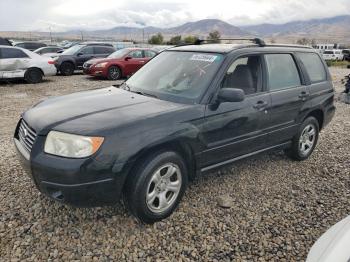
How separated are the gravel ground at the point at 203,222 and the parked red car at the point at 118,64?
919 cm

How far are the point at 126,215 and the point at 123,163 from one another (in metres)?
0.83

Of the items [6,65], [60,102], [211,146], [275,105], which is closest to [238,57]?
[275,105]

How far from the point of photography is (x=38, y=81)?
12.4 metres

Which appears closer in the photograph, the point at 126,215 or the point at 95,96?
the point at 126,215

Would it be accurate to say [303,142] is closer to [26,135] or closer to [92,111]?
[92,111]

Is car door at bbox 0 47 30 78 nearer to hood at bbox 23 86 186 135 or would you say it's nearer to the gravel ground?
the gravel ground

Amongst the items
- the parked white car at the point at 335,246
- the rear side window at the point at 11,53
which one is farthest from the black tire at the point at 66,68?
the parked white car at the point at 335,246

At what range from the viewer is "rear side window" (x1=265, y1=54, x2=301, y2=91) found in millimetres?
4137

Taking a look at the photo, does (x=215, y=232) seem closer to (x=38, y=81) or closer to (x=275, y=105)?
(x=275, y=105)

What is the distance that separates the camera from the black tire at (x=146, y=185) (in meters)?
2.91

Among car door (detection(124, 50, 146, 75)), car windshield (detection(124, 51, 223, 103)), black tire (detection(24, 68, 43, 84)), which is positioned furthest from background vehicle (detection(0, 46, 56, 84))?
car windshield (detection(124, 51, 223, 103))

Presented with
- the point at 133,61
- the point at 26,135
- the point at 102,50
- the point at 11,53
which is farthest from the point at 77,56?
the point at 26,135

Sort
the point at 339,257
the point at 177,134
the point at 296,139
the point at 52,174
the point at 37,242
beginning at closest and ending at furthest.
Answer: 1. the point at 339,257
2. the point at 52,174
3. the point at 37,242
4. the point at 177,134
5. the point at 296,139

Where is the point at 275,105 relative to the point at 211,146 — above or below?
above
